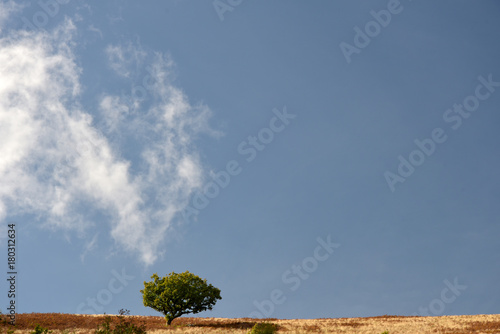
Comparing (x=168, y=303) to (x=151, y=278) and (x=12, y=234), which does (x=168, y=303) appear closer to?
(x=151, y=278)

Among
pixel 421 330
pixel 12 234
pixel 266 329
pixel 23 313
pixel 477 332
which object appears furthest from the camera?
pixel 23 313

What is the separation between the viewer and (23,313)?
153 ft

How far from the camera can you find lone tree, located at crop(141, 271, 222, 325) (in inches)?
1679

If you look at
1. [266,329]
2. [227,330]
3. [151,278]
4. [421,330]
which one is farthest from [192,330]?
[421,330]

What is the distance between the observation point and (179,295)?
42.3 m

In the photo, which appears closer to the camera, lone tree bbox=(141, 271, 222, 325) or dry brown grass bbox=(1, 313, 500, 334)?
dry brown grass bbox=(1, 313, 500, 334)

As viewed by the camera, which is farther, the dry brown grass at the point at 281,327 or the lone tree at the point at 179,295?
the lone tree at the point at 179,295

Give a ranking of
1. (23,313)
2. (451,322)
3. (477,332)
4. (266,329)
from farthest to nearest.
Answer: (23,313) < (451,322) < (477,332) < (266,329)

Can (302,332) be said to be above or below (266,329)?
above

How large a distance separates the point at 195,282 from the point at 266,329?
1941 centimetres

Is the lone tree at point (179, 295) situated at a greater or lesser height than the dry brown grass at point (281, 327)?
greater

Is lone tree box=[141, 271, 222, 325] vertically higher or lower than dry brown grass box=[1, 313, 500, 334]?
higher

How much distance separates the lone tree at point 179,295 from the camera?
42656 millimetres

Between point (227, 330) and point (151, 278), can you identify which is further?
point (151, 278)
